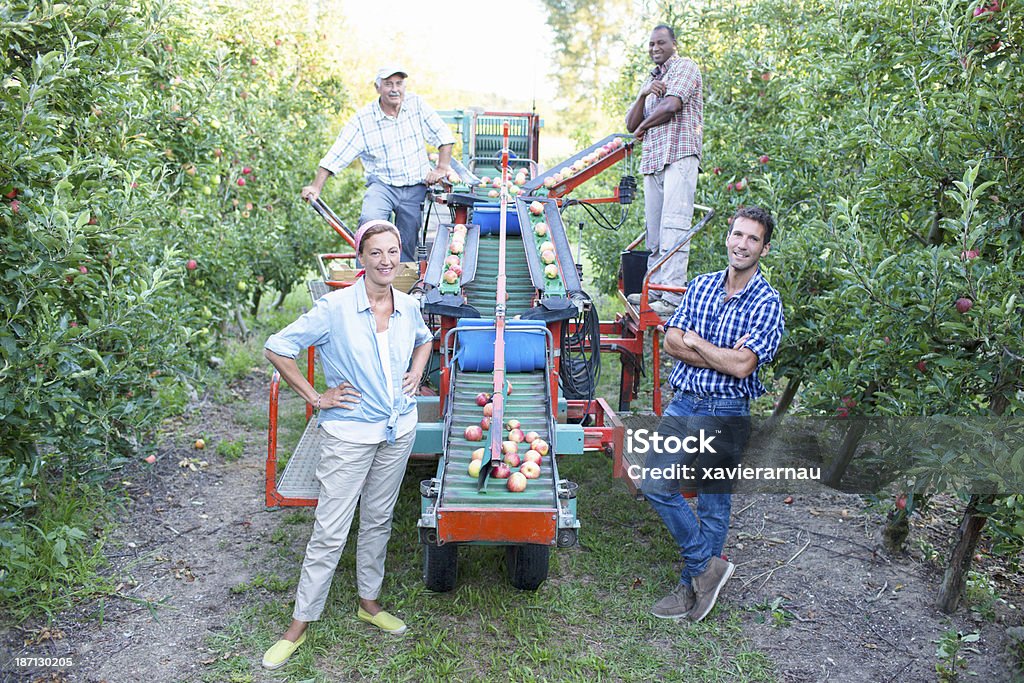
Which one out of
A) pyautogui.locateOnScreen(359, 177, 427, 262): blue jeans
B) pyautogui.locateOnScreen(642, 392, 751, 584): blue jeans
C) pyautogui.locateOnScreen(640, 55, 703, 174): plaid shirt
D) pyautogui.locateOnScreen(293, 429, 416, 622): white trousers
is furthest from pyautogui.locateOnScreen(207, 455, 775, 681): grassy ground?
pyautogui.locateOnScreen(640, 55, 703, 174): plaid shirt

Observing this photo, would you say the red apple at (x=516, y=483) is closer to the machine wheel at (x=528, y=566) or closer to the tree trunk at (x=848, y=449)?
the machine wheel at (x=528, y=566)

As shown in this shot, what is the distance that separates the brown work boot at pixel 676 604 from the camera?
16.0 feet

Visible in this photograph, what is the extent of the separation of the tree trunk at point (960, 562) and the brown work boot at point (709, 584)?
3.84ft

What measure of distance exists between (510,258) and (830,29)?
106 inches

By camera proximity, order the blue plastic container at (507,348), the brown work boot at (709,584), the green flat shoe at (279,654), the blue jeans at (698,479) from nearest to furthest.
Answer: the green flat shoe at (279,654), the blue jeans at (698,479), the brown work boot at (709,584), the blue plastic container at (507,348)

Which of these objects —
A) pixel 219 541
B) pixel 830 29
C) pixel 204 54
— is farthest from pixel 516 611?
pixel 204 54

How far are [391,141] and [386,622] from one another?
3.96m

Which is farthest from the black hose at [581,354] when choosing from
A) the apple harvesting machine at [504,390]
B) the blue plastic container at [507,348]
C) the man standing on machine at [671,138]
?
the man standing on machine at [671,138]

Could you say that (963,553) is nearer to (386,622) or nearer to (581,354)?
(581,354)

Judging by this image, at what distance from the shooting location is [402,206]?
7.12 metres

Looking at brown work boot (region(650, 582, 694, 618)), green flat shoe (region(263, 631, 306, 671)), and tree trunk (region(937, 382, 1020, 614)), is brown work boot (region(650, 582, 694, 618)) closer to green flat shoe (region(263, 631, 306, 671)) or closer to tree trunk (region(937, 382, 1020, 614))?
tree trunk (region(937, 382, 1020, 614))

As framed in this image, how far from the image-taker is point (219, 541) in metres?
5.71

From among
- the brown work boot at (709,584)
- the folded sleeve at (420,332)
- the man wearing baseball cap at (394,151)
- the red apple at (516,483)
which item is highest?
the man wearing baseball cap at (394,151)

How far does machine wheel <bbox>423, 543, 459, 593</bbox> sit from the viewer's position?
477 centimetres
